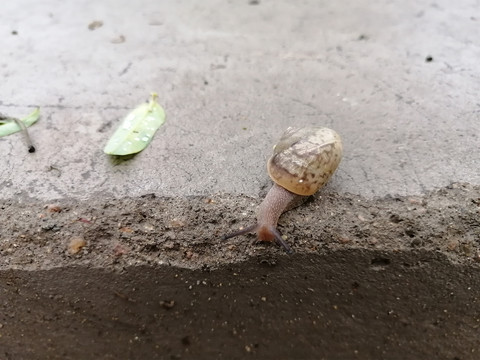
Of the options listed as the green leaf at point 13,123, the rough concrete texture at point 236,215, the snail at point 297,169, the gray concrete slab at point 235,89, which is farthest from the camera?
the green leaf at point 13,123

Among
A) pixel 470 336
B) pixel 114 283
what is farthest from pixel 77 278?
pixel 470 336

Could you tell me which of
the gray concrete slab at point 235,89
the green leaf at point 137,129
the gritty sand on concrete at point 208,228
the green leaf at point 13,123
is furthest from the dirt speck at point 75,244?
the green leaf at point 13,123

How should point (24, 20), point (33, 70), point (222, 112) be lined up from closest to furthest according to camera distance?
point (222, 112), point (33, 70), point (24, 20)

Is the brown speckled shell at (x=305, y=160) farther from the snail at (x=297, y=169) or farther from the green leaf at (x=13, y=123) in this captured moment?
the green leaf at (x=13, y=123)

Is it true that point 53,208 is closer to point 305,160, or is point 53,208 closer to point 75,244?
point 75,244

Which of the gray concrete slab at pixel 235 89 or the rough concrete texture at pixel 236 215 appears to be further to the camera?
the gray concrete slab at pixel 235 89

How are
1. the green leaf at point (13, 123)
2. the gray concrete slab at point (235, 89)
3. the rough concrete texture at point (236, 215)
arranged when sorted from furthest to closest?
the green leaf at point (13, 123) → the gray concrete slab at point (235, 89) → the rough concrete texture at point (236, 215)

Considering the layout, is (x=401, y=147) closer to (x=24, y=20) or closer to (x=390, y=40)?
(x=390, y=40)
